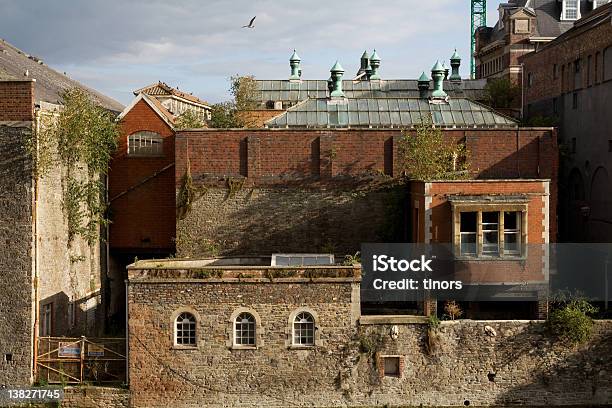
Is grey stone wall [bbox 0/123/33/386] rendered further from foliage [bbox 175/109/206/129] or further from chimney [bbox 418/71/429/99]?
chimney [bbox 418/71/429/99]

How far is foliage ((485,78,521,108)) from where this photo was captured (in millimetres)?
44719

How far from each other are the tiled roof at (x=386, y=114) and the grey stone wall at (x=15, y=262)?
37.2 ft

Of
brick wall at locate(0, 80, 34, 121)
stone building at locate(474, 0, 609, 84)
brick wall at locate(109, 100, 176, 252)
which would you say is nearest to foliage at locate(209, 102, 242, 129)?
brick wall at locate(109, 100, 176, 252)

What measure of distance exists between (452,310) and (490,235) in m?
2.97

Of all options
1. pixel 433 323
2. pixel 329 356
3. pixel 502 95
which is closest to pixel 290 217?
pixel 329 356

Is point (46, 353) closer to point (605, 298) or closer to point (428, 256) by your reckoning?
point (428, 256)

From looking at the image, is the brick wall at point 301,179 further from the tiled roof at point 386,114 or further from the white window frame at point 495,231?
the white window frame at point 495,231

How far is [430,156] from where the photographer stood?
100ft

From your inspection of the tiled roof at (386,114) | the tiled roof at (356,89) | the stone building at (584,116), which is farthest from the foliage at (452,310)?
the tiled roof at (356,89)

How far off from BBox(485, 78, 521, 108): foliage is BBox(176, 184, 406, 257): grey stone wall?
1604cm

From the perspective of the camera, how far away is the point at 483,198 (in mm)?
27234

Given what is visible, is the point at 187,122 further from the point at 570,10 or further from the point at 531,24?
the point at 570,10

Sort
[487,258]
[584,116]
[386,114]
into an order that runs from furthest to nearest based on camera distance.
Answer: [584,116] → [386,114] → [487,258]

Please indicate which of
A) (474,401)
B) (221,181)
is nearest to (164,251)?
(221,181)
